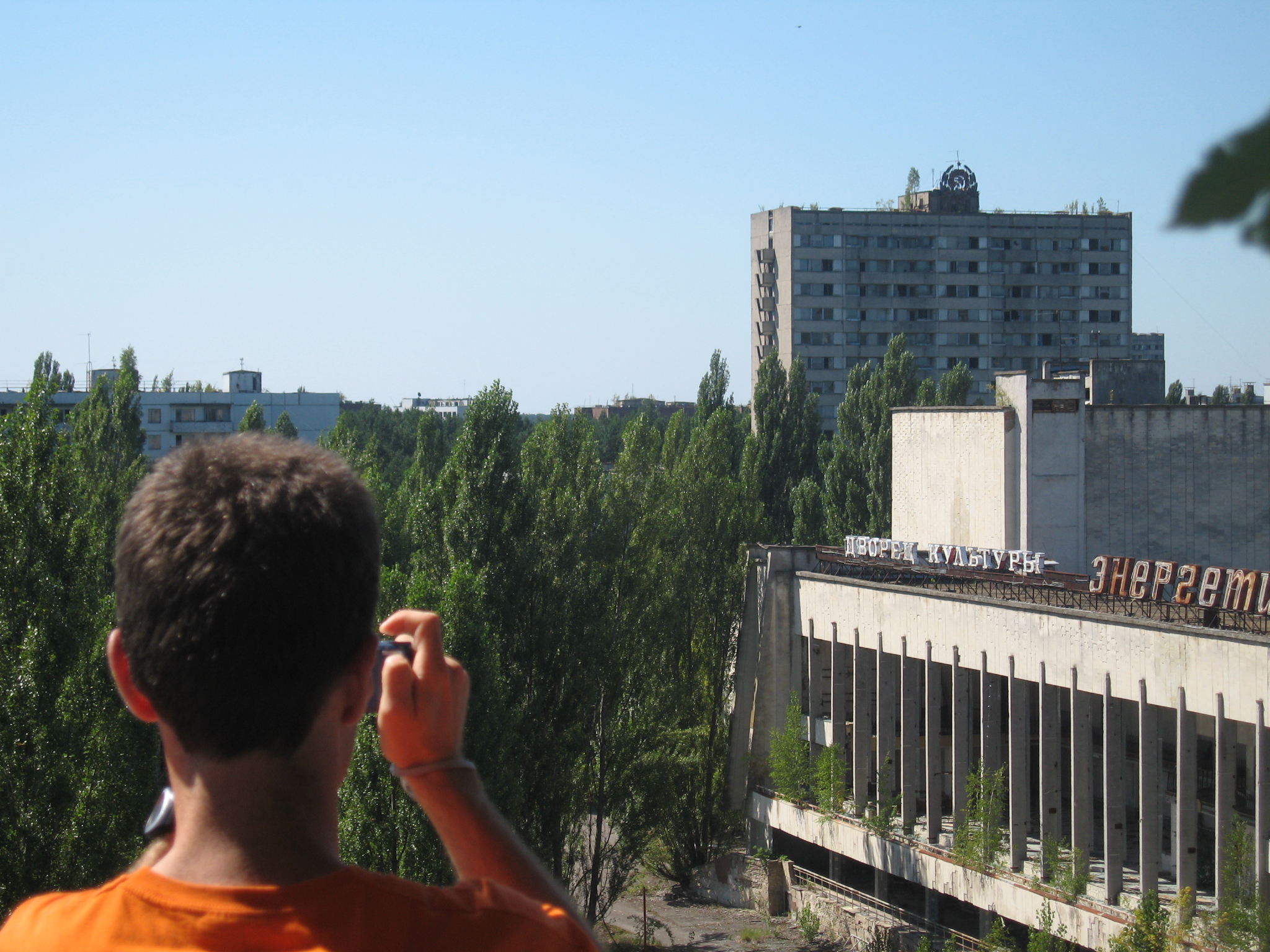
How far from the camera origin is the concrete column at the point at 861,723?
104 feet

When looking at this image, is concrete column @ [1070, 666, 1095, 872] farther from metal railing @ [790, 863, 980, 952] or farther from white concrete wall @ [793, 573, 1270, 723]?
metal railing @ [790, 863, 980, 952]

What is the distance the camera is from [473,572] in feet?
86.8

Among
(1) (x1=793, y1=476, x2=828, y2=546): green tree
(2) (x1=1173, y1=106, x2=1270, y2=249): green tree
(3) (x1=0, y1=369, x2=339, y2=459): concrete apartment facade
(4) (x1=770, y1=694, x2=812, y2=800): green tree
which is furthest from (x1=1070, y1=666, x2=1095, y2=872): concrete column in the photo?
(3) (x1=0, y1=369, x2=339, y2=459): concrete apartment facade

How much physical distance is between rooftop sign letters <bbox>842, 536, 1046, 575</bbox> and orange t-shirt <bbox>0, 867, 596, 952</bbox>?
30.0 m

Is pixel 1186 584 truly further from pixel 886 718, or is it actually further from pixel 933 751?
pixel 886 718

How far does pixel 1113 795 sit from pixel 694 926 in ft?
39.6

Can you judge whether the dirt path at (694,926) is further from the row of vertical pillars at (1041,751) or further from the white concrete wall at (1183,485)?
the white concrete wall at (1183,485)

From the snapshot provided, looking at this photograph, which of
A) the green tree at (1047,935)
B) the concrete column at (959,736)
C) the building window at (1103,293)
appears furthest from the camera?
the building window at (1103,293)

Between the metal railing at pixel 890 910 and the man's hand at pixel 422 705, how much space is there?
2371 cm

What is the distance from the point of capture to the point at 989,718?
27.5m

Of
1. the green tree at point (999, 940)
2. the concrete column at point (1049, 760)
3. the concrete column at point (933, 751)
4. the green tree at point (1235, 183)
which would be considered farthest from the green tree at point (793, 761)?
the green tree at point (1235, 183)

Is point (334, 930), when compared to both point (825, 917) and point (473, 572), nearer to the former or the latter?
point (473, 572)

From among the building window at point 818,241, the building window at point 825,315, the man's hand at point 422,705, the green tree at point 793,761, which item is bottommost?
the green tree at point 793,761

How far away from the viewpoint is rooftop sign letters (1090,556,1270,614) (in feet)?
78.9
